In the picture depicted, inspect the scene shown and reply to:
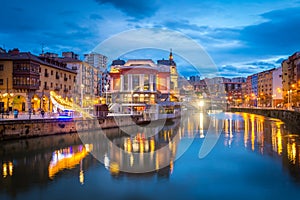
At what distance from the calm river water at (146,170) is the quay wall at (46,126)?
1544 mm

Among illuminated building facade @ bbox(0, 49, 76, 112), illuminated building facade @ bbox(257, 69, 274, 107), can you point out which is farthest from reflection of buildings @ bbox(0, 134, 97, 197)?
illuminated building facade @ bbox(257, 69, 274, 107)

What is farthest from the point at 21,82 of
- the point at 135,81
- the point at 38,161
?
the point at 135,81

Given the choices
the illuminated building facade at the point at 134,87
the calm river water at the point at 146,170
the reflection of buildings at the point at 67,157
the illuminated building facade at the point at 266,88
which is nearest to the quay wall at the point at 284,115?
the illuminated building facade at the point at 266,88

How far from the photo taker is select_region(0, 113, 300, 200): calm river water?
19.3 meters

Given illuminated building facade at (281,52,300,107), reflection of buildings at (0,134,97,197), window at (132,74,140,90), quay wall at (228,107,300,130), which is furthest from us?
illuminated building facade at (281,52,300,107)

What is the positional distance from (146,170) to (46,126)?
21150mm

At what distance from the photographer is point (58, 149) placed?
110ft

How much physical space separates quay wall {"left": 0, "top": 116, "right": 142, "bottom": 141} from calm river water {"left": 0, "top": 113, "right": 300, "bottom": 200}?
1544mm

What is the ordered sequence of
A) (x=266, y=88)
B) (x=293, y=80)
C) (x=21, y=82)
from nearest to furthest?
(x=21, y=82) → (x=293, y=80) → (x=266, y=88)

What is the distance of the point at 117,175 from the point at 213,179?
6630mm

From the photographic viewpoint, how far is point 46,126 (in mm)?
41500

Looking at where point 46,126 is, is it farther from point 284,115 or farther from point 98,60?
point 98,60

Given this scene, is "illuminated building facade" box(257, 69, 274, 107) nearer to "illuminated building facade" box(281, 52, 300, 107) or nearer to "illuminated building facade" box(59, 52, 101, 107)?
"illuminated building facade" box(281, 52, 300, 107)

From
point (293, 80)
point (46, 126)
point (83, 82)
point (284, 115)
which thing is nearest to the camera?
point (46, 126)
